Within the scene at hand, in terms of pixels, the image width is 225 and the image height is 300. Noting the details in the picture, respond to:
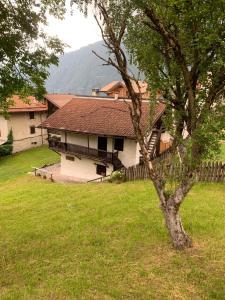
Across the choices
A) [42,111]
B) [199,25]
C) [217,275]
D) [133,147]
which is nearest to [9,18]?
[199,25]

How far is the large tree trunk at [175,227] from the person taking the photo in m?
9.40

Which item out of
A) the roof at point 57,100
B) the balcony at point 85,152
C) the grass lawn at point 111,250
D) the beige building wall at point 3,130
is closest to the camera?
the grass lawn at point 111,250

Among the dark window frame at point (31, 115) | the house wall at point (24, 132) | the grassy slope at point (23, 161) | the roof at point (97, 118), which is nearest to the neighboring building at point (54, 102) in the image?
the house wall at point (24, 132)

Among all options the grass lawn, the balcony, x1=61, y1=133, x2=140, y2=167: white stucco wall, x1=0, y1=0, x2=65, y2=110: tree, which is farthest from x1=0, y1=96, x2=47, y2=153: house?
x1=0, y1=0, x2=65, y2=110: tree

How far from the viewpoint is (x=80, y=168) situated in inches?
1158

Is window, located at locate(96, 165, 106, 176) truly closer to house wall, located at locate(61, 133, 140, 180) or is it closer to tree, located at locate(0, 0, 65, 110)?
house wall, located at locate(61, 133, 140, 180)

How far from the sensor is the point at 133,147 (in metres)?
25.5

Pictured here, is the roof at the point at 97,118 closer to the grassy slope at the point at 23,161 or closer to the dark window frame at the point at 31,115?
the grassy slope at the point at 23,161

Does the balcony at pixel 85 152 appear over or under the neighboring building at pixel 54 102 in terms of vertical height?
under

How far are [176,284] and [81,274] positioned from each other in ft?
9.60

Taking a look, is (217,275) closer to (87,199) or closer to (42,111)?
(87,199)

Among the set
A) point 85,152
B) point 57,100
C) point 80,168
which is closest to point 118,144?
point 85,152

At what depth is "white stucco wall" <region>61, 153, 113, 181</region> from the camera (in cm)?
2858

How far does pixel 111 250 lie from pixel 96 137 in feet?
59.9
